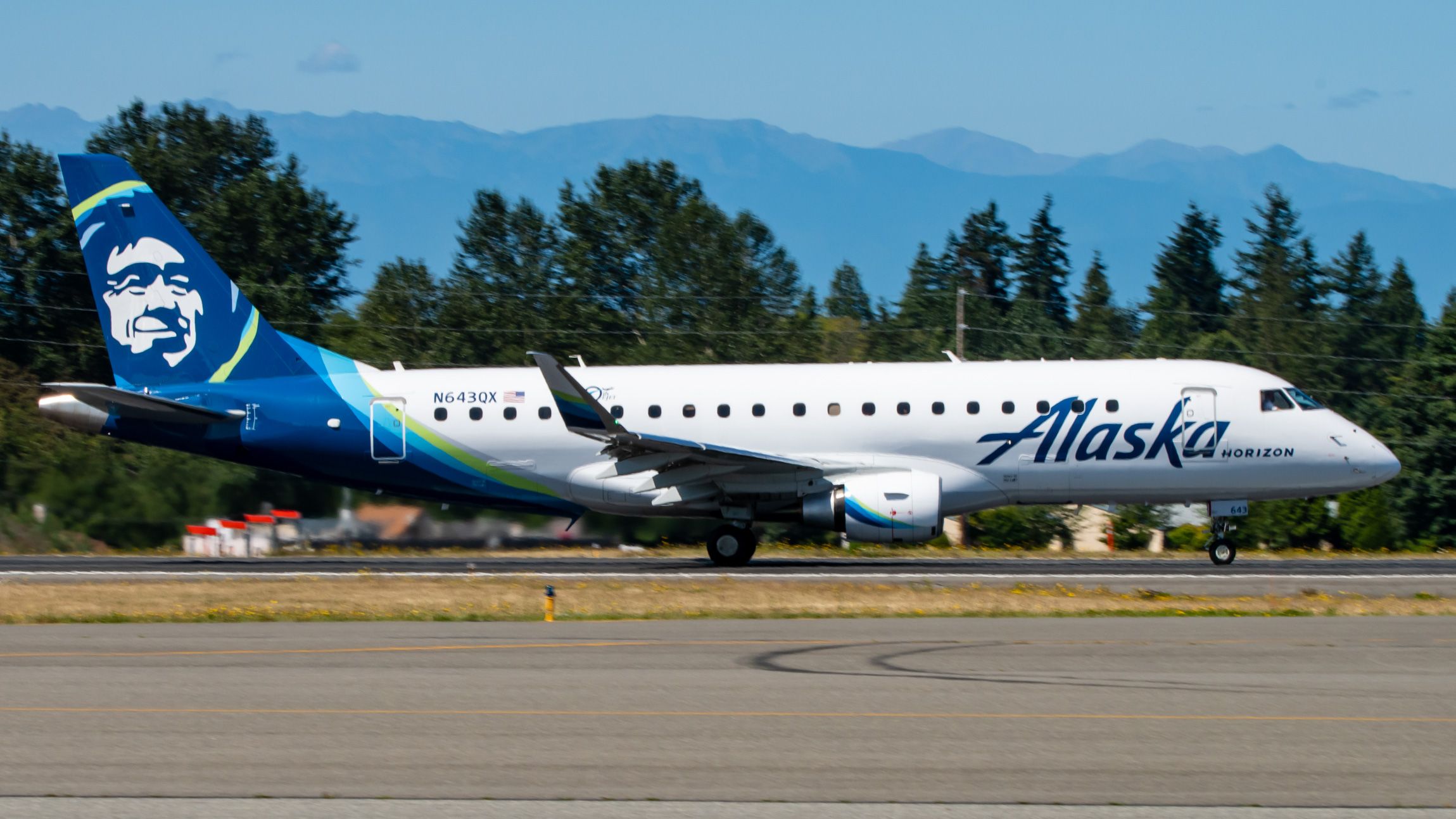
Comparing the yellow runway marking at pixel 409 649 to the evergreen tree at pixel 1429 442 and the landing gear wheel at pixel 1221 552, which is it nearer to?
the landing gear wheel at pixel 1221 552

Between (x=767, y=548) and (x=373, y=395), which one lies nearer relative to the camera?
(x=373, y=395)

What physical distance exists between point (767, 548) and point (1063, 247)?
3036 inches

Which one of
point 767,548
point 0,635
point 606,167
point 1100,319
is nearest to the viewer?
point 0,635

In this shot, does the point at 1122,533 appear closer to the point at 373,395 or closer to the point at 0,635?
the point at 373,395

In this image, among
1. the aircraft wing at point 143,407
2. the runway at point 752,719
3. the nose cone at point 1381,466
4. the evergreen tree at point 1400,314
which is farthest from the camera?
the evergreen tree at point 1400,314

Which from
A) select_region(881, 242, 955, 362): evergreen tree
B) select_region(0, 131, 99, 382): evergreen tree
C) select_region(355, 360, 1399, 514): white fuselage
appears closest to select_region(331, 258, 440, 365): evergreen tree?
select_region(0, 131, 99, 382): evergreen tree

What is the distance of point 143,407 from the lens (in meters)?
27.4

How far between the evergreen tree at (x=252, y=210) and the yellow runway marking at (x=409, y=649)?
4655 centimetres

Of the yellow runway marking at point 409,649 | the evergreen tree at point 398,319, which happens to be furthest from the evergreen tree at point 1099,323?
the yellow runway marking at point 409,649

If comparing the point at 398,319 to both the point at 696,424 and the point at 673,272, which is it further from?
the point at 696,424

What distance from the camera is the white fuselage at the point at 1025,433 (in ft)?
87.2

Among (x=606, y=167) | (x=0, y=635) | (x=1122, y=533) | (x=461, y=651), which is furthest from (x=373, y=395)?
(x=606, y=167)

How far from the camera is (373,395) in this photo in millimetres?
28266

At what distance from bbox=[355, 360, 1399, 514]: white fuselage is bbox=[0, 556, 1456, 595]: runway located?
1340 millimetres
